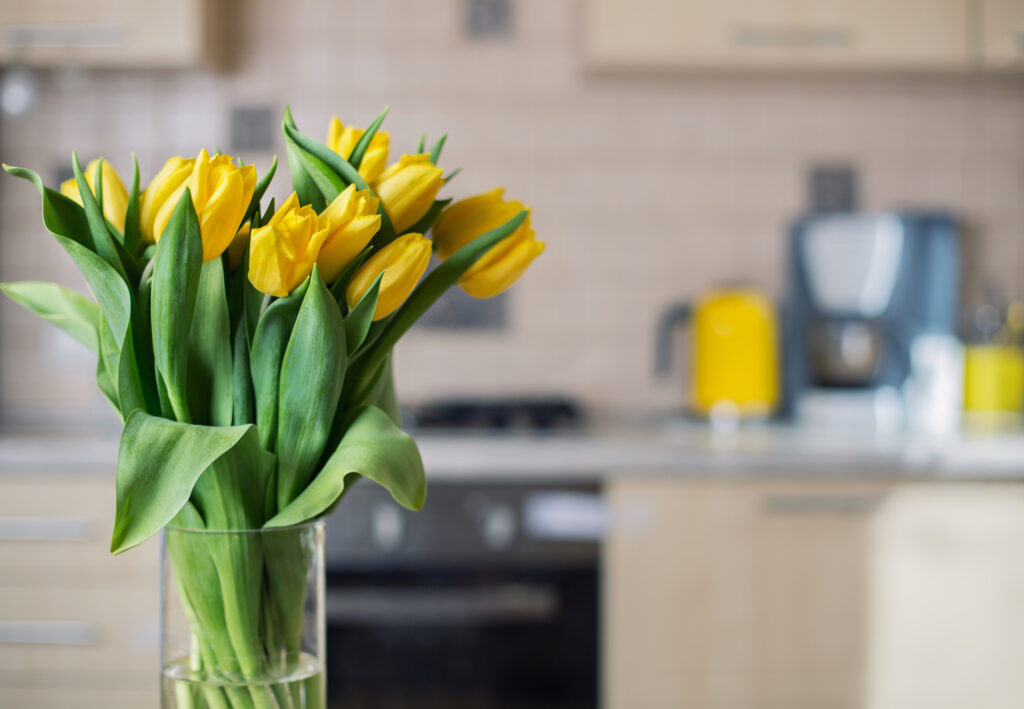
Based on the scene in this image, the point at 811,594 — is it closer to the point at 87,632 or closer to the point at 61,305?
Result: the point at 87,632

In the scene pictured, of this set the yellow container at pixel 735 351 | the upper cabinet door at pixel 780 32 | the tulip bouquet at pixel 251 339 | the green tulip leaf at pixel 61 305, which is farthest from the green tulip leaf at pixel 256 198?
the yellow container at pixel 735 351

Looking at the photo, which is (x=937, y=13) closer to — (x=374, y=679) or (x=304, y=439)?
(x=374, y=679)

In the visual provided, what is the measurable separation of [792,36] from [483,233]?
170 centimetres

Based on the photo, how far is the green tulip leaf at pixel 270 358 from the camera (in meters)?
0.48

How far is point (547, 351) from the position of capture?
7.47 feet

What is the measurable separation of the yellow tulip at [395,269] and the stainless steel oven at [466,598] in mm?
1251

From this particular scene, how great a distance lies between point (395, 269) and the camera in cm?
46

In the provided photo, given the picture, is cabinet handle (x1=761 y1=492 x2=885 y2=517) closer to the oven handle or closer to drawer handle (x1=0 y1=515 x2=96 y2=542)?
the oven handle

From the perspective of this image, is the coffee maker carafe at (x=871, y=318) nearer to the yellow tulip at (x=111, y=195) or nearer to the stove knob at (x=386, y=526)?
the stove knob at (x=386, y=526)

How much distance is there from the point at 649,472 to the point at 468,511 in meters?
0.33

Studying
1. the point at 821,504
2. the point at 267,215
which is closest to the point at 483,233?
the point at 267,215

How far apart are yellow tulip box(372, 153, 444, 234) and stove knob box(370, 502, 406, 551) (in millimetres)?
1263

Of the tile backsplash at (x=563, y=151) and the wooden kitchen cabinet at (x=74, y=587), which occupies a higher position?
the tile backsplash at (x=563, y=151)

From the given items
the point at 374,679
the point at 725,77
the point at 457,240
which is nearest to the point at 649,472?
the point at 374,679
